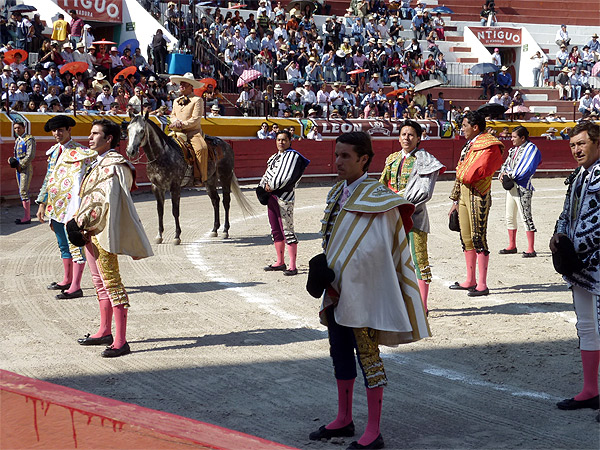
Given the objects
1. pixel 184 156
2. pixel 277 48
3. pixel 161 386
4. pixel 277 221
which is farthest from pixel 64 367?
pixel 277 48

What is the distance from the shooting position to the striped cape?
4.12 meters

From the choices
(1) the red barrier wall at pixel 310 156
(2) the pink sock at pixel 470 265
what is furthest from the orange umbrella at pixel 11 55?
(2) the pink sock at pixel 470 265

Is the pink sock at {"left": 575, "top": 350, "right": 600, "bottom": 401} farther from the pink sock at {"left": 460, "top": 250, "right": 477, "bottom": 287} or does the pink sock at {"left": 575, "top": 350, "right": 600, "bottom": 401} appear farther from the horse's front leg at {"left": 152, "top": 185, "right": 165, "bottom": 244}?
the horse's front leg at {"left": 152, "top": 185, "right": 165, "bottom": 244}

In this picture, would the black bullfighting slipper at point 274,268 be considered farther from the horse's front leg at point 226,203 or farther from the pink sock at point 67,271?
the horse's front leg at point 226,203

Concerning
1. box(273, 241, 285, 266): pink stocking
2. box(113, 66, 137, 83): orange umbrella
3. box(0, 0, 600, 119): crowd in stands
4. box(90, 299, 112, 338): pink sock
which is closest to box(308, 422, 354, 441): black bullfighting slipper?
box(90, 299, 112, 338): pink sock

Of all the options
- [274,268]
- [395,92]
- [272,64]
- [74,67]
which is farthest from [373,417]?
[395,92]

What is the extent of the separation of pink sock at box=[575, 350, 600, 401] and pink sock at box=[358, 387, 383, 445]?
1356mm

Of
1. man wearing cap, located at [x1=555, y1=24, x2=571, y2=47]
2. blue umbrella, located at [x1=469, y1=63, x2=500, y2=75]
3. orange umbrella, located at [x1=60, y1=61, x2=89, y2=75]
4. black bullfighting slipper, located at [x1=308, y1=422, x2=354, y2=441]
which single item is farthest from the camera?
man wearing cap, located at [x1=555, y1=24, x2=571, y2=47]

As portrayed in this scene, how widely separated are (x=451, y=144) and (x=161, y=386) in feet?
63.7

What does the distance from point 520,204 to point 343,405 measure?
22.4ft

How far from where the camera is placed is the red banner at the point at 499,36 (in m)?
34.3

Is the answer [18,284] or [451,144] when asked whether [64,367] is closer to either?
[18,284]

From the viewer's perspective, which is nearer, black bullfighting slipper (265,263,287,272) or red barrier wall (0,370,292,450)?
red barrier wall (0,370,292,450)

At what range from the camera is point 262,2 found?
2861 cm
